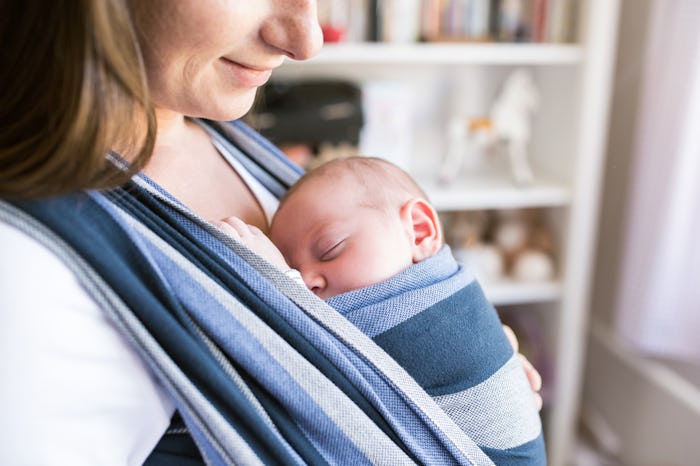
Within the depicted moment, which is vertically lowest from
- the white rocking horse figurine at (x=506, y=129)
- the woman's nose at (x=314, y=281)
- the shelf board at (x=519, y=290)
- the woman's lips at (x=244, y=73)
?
the shelf board at (x=519, y=290)

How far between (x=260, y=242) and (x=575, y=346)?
5.57ft

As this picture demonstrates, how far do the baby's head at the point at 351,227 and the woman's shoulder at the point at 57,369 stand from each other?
11.9 inches

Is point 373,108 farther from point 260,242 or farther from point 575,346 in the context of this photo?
point 260,242

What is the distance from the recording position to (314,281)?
0.89m

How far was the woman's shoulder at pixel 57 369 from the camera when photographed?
588 millimetres

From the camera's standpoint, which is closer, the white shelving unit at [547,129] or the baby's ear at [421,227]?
the baby's ear at [421,227]

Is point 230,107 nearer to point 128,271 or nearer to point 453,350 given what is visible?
point 128,271

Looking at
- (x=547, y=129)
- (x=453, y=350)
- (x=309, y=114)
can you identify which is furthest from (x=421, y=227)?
(x=547, y=129)

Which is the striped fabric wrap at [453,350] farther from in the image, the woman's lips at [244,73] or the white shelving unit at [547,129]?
the white shelving unit at [547,129]

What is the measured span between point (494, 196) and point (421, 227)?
1210 mm

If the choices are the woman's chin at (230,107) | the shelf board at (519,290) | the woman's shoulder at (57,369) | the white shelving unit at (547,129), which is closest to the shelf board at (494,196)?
the white shelving unit at (547,129)

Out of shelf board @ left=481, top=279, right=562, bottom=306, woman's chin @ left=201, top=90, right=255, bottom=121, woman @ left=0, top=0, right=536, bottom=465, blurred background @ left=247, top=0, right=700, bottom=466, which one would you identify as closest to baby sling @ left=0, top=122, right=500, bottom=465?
woman @ left=0, top=0, right=536, bottom=465

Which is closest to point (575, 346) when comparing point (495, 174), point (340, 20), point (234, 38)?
point (495, 174)

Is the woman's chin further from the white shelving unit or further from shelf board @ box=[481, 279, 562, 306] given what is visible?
shelf board @ box=[481, 279, 562, 306]
